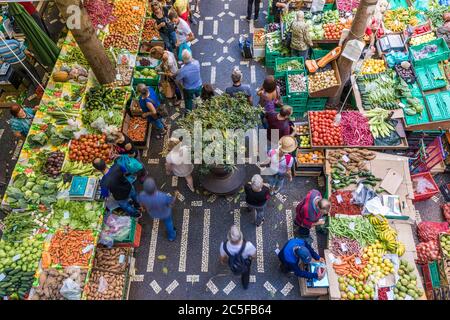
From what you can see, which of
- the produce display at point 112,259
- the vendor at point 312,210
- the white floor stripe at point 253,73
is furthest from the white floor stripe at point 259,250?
the white floor stripe at point 253,73

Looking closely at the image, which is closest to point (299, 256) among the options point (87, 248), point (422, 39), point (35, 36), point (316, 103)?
point (87, 248)

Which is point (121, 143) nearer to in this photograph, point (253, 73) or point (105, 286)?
point (105, 286)

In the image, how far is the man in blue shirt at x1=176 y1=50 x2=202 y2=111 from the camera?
22.8 ft

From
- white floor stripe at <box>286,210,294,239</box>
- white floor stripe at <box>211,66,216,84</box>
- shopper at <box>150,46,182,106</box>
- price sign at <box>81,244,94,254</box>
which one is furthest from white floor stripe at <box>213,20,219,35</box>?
price sign at <box>81,244,94,254</box>

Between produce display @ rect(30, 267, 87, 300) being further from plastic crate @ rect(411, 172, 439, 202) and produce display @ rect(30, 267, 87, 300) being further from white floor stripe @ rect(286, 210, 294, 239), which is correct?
plastic crate @ rect(411, 172, 439, 202)

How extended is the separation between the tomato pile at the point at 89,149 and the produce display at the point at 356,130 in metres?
5.04

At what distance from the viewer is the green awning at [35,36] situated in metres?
6.79

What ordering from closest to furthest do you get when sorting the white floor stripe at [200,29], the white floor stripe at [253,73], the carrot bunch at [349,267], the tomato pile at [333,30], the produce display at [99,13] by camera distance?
the carrot bunch at [349,267] < the tomato pile at [333,30] < the produce display at [99,13] < the white floor stripe at [253,73] < the white floor stripe at [200,29]

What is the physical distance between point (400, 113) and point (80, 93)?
7.28m

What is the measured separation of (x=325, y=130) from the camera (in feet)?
22.7

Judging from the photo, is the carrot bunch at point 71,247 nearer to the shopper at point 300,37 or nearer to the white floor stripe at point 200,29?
the shopper at point 300,37

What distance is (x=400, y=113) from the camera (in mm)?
7109

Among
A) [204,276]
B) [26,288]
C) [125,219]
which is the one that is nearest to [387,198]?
[204,276]

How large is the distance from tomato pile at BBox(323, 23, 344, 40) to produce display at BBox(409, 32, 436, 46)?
176 centimetres
